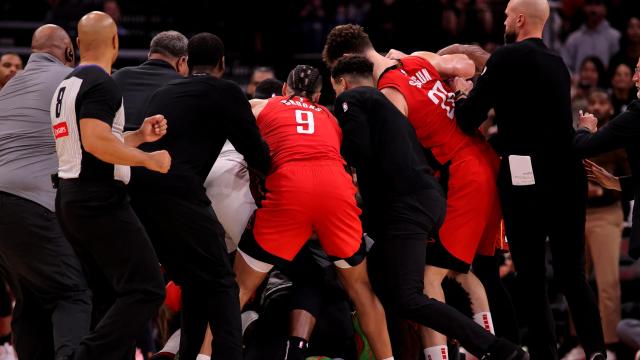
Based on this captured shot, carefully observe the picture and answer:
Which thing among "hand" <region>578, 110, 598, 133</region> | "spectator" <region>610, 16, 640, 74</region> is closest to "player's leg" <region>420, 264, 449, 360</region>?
"hand" <region>578, 110, 598, 133</region>

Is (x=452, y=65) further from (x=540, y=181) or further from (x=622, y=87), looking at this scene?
(x=622, y=87)

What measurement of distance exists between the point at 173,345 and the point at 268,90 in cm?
187

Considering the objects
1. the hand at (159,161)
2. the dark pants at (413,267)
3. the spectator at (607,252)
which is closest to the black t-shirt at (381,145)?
the dark pants at (413,267)

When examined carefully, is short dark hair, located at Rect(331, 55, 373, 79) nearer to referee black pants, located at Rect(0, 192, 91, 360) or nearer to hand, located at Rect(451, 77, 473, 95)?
hand, located at Rect(451, 77, 473, 95)

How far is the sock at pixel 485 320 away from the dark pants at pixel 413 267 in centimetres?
71

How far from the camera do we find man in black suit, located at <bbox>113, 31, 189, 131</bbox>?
610cm

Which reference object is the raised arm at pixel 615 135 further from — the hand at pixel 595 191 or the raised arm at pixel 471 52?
the hand at pixel 595 191

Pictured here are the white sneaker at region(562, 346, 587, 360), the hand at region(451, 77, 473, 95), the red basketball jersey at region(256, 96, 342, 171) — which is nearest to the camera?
the red basketball jersey at region(256, 96, 342, 171)

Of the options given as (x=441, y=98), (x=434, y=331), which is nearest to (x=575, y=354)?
(x=434, y=331)

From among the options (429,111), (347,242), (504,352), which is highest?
(429,111)

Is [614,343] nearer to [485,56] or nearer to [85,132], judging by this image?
[485,56]

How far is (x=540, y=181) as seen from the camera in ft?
18.8

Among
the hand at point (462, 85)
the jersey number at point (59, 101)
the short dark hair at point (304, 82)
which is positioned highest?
the jersey number at point (59, 101)

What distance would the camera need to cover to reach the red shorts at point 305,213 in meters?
5.64
